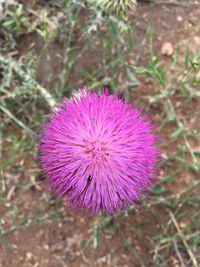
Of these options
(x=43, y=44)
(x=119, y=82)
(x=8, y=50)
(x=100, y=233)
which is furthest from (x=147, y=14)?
(x=100, y=233)

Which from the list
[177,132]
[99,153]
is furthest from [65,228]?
[99,153]

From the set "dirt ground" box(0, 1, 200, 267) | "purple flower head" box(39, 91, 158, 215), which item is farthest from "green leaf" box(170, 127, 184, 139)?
"purple flower head" box(39, 91, 158, 215)

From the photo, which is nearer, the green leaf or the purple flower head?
the purple flower head

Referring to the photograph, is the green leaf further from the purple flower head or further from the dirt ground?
the purple flower head

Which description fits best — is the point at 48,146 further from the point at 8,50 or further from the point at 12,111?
the point at 8,50

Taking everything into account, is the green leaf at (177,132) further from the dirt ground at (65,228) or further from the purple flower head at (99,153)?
the purple flower head at (99,153)

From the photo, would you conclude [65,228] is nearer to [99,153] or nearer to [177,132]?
[177,132]

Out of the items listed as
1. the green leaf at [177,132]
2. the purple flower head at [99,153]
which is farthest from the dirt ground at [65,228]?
the purple flower head at [99,153]

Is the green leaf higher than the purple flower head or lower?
higher
